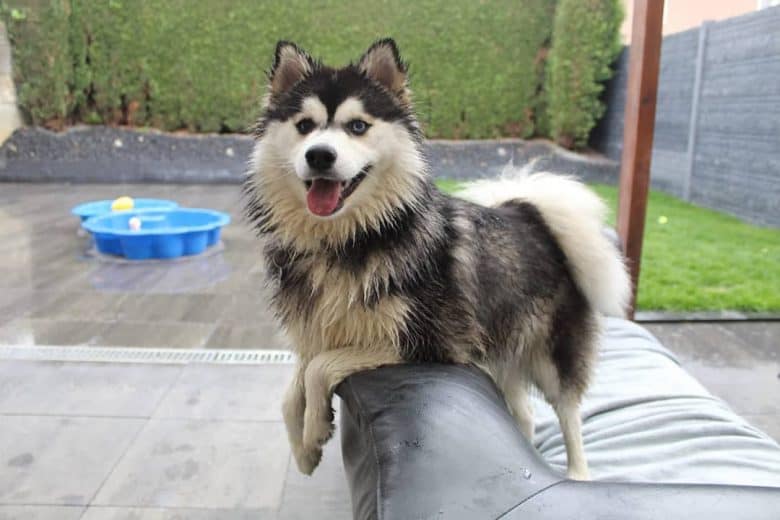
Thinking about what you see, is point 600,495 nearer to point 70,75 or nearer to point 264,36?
point 264,36

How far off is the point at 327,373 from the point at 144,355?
202 centimetres

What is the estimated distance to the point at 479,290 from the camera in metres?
1.71

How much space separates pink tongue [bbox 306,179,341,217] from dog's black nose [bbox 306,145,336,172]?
8 cm

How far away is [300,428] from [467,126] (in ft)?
27.6

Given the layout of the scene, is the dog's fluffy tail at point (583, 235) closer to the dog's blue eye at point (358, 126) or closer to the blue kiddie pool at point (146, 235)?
the dog's blue eye at point (358, 126)

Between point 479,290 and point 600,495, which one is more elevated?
point 479,290

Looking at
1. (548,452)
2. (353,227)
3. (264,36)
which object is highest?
(264,36)

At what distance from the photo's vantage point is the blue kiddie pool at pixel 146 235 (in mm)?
4996

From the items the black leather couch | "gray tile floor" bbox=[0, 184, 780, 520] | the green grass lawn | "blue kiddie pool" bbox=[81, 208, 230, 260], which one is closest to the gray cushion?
the black leather couch

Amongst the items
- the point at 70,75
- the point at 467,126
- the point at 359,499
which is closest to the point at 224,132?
the point at 70,75

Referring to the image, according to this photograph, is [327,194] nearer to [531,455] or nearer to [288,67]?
[288,67]

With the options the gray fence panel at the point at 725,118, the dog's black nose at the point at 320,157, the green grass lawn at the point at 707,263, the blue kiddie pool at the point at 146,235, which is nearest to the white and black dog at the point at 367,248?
the dog's black nose at the point at 320,157

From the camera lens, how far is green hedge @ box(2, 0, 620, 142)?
9.16 metres

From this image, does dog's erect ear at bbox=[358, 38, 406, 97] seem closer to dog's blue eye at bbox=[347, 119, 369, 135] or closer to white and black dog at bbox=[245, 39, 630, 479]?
white and black dog at bbox=[245, 39, 630, 479]
